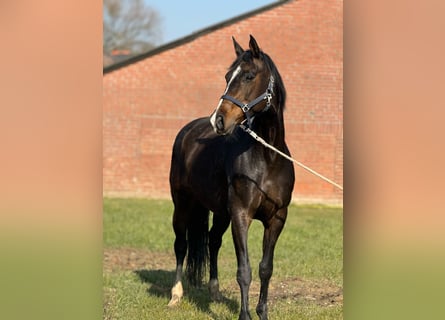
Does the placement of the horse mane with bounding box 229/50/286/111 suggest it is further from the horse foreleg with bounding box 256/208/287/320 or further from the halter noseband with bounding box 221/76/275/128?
the horse foreleg with bounding box 256/208/287/320

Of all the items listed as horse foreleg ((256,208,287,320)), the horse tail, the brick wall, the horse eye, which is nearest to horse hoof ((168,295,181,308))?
the horse tail

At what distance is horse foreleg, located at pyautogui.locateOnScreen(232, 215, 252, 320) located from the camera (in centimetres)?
509

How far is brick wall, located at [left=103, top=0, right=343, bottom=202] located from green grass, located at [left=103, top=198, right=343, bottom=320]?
4.23 metres

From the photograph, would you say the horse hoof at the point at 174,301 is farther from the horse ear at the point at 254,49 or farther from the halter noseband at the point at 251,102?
the horse ear at the point at 254,49

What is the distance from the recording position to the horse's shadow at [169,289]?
637 cm

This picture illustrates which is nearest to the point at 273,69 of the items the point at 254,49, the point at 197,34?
the point at 254,49

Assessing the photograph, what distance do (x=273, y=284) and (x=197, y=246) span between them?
111 cm
